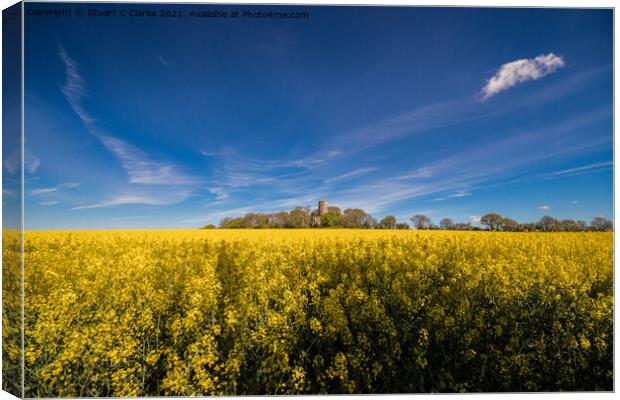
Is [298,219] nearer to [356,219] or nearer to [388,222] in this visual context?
[356,219]

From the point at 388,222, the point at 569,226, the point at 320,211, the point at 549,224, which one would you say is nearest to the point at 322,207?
the point at 320,211

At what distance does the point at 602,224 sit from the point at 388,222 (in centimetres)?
276

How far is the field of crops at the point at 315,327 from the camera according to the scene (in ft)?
9.12

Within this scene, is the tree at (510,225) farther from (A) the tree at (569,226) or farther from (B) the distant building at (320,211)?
(B) the distant building at (320,211)

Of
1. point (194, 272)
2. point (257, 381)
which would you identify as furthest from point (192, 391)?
point (194, 272)

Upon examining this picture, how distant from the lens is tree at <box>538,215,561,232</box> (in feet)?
12.8

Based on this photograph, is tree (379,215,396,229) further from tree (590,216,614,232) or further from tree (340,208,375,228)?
tree (590,216,614,232)

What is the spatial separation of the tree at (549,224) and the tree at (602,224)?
368 millimetres

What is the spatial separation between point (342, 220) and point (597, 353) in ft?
11.8

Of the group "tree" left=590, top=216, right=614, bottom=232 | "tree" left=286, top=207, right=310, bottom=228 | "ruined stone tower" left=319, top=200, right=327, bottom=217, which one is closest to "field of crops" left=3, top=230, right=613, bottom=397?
"tree" left=590, top=216, right=614, bottom=232

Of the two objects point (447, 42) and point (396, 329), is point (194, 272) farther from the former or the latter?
point (447, 42)

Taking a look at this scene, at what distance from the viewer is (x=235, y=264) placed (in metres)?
4.10

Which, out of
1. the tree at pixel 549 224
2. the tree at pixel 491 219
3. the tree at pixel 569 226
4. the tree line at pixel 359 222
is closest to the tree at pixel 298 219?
the tree line at pixel 359 222

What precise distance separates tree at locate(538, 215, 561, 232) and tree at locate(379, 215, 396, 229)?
2103mm
